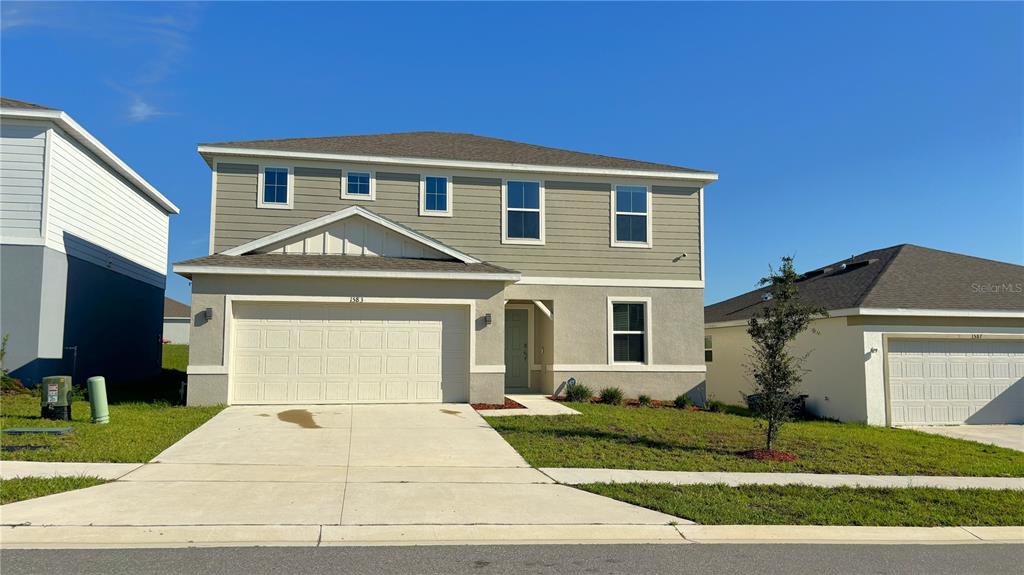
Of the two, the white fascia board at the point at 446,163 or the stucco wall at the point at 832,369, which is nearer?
the white fascia board at the point at 446,163

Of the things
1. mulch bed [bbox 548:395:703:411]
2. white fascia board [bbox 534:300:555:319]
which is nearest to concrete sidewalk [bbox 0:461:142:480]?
mulch bed [bbox 548:395:703:411]

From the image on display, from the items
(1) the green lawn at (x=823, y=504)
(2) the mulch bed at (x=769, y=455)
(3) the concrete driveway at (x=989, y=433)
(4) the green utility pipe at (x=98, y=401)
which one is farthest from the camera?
(3) the concrete driveway at (x=989, y=433)

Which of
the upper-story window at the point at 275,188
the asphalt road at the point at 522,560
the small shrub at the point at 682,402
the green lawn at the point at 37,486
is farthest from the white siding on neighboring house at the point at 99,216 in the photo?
the small shrub at the point at 682,402

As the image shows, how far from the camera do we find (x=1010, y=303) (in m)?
17.8

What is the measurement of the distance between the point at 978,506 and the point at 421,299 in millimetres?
10592

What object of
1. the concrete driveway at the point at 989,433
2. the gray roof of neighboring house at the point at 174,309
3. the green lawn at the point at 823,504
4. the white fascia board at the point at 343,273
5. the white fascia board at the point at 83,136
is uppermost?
the white fascia board at the point at 83,136

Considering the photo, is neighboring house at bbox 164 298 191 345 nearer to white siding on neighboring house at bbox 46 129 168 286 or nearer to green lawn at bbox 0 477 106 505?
white siding on neighboring house at bbox 46 129 168 286

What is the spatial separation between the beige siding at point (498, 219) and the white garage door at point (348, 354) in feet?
10.0

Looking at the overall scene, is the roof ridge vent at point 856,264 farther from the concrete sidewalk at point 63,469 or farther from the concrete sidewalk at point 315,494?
the concrete sidewalk at point 63,469

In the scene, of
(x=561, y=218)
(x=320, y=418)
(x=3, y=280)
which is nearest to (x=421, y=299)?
(x=320, y=418)

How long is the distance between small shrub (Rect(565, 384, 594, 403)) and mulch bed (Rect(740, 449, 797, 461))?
6.51 m

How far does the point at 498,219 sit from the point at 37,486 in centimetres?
1229

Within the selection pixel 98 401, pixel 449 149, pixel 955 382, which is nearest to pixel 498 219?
pixel 449 149

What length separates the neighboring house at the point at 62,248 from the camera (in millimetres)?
15852
